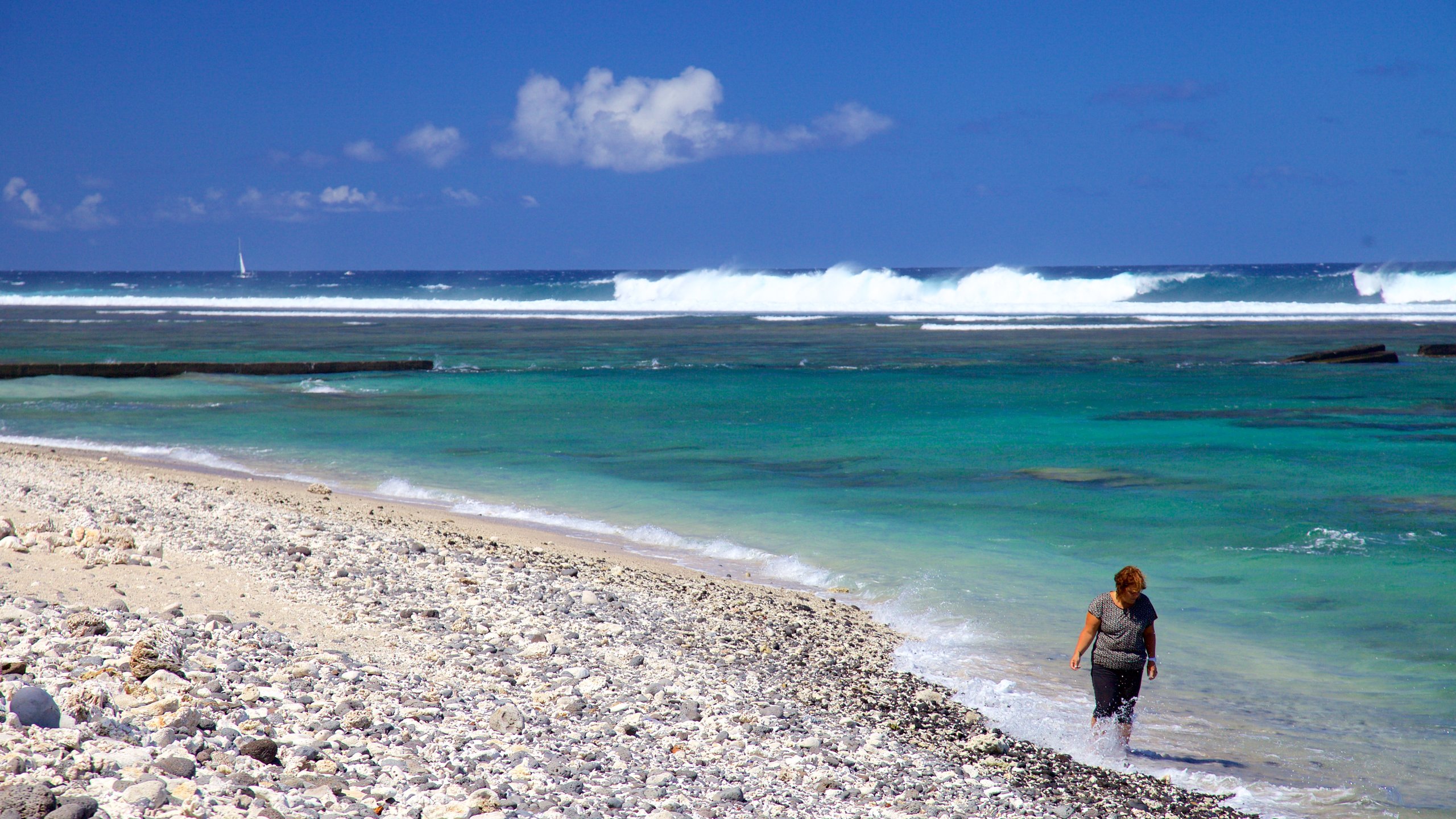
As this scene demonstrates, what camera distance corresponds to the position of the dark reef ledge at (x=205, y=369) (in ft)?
79.6

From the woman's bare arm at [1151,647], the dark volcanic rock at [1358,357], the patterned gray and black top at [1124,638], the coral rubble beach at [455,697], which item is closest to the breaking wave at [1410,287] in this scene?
the dark volcanic rock at [1358,357]

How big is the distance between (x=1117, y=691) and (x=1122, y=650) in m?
0.22

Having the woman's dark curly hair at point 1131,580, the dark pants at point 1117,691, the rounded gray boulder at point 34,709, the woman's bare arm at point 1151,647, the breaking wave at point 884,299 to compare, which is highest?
the breaking wave at point 884,299

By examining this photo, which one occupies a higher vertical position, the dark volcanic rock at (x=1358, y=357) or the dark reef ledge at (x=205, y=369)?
the dark volcanic rock at (x=1358, y=357)

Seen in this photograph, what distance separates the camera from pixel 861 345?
36750 millimetres

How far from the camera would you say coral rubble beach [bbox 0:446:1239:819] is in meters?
3.88

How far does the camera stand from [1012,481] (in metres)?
12.7

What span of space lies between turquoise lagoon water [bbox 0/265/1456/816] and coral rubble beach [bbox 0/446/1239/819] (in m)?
0.74

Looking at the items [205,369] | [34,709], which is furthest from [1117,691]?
[205,369]

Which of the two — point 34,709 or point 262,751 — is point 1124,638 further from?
point 34,709

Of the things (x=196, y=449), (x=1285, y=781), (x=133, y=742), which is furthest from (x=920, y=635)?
(x=196, y=449)

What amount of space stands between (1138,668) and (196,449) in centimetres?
1335

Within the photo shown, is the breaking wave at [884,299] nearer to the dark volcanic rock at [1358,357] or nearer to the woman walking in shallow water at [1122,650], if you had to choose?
the dark volcanic rock at [1358,357]

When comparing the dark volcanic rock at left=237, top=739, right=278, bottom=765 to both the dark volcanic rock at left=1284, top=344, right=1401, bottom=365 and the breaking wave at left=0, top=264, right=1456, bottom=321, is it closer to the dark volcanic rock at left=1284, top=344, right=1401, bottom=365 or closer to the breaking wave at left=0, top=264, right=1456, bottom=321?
the dark volcanic rock at left=1284, top=344, right=1401, bottom=365
